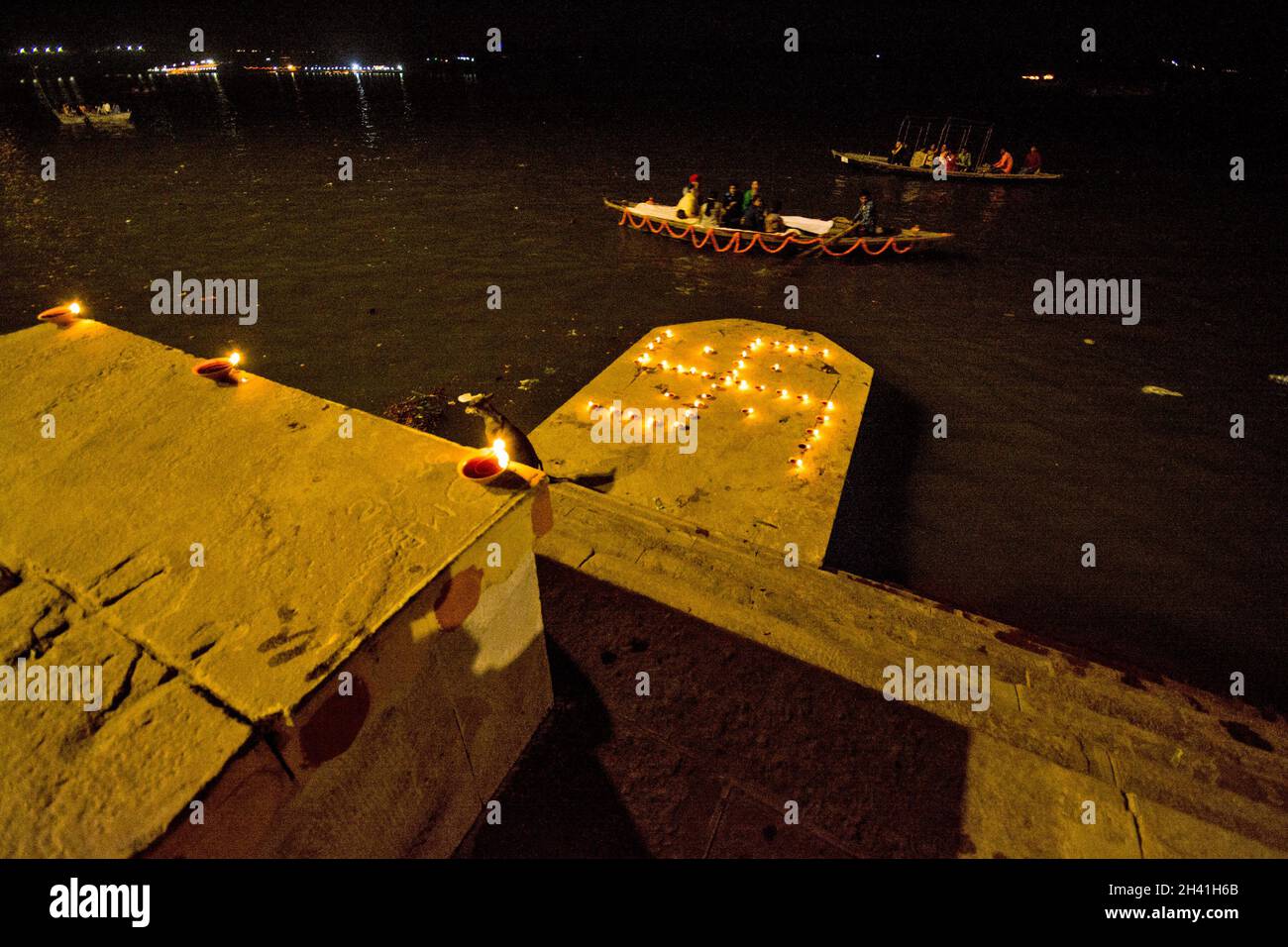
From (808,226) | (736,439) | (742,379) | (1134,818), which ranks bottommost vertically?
(1134,818)

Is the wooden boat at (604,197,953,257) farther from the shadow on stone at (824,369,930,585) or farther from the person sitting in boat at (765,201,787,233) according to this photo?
the shadow on stone at (824,369,930,585)

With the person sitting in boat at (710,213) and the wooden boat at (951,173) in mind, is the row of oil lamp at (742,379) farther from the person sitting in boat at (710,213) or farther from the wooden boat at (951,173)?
the wooden boat at (951,173)

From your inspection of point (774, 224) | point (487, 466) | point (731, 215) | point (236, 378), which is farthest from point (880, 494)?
point (731, 215)

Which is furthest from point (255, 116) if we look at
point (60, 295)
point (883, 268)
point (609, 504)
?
point (609, 504)

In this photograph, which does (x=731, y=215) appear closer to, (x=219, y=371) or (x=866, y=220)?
(x=866, y=220)

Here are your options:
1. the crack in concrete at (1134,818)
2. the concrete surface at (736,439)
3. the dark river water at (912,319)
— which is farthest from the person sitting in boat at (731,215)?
the crack in concrete at (1134,818)

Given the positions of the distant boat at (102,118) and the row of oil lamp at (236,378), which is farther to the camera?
the distant boat at (102,118)

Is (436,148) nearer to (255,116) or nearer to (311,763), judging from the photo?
(255,116)
